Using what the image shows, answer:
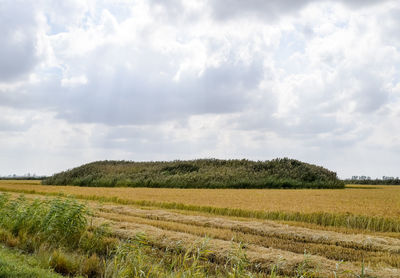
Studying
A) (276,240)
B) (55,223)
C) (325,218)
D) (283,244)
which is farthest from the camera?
(325,218)

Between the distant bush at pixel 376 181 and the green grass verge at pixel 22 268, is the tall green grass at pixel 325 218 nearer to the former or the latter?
the green grass verge at pixel 22 268

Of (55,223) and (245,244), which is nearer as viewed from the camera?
(245,244)

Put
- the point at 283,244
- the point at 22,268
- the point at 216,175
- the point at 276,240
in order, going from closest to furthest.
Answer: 1. the point at 22,268
2. the point at 283,244
3. the point at 276,240
4. the point at 216,175

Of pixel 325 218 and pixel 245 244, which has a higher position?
pixel 325 218

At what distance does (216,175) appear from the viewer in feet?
123

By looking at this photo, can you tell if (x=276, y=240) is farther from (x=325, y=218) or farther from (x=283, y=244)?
(x=325, y=218)

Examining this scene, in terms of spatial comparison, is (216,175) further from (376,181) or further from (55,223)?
(376,181)

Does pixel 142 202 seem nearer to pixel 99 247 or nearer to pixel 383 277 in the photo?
pixel 99 247

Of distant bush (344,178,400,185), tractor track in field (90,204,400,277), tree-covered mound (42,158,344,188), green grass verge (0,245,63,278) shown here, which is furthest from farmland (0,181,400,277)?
distant bush (344,178,400,185)

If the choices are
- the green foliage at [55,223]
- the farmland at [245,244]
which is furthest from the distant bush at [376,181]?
the green foliage at [55,223]

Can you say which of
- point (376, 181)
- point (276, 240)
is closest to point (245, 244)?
point (276, 240)

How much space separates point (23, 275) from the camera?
6.58 m

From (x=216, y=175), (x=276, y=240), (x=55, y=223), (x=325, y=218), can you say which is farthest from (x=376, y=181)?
(x=55, y=223)

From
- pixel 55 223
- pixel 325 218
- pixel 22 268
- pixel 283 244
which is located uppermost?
pixel 325 218
